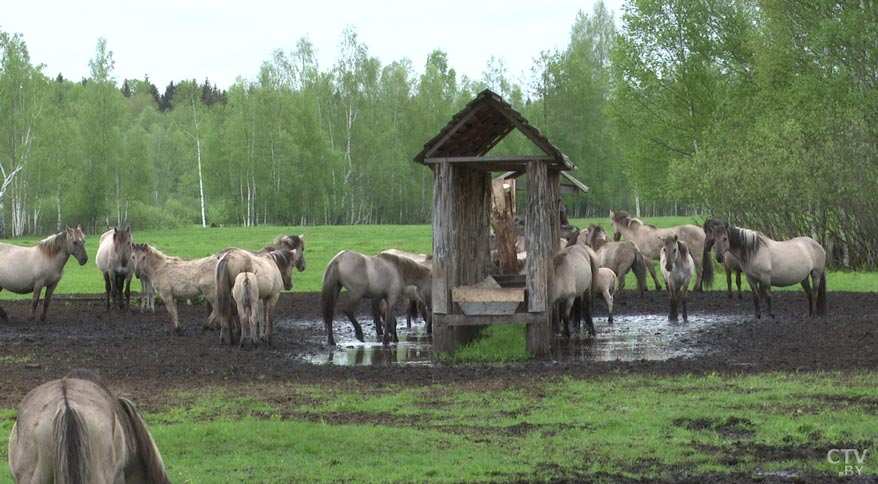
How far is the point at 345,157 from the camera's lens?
236 feet

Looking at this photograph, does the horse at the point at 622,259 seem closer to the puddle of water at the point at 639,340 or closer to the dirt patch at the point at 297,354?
the dirt patch at the point at 297,354

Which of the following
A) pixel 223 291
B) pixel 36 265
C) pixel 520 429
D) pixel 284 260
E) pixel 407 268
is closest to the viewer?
pixel 520 429

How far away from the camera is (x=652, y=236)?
1116 inches

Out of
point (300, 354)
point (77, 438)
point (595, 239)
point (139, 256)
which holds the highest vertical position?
point (595, 239)

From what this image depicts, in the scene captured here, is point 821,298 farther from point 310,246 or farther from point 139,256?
point 310,246

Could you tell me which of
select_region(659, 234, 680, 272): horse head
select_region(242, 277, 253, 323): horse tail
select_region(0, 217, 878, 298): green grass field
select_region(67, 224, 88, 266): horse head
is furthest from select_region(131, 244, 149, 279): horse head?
select_region(659, 234, 680, 272): horse head

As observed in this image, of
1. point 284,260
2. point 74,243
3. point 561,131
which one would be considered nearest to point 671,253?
point 284,260

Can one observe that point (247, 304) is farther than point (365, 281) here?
No

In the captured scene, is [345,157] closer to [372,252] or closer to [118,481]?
[372,252]

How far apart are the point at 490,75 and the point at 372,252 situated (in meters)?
45.9

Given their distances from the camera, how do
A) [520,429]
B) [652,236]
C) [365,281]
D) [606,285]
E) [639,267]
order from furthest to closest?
[652,236] → [639,267] → [606,285] → [365,281] → [520,429]

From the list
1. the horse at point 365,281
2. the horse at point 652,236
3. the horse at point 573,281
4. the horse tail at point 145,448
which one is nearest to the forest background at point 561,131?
the horse at point 652,236

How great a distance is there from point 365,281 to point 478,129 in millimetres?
2992

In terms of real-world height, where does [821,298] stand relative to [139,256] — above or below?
below
